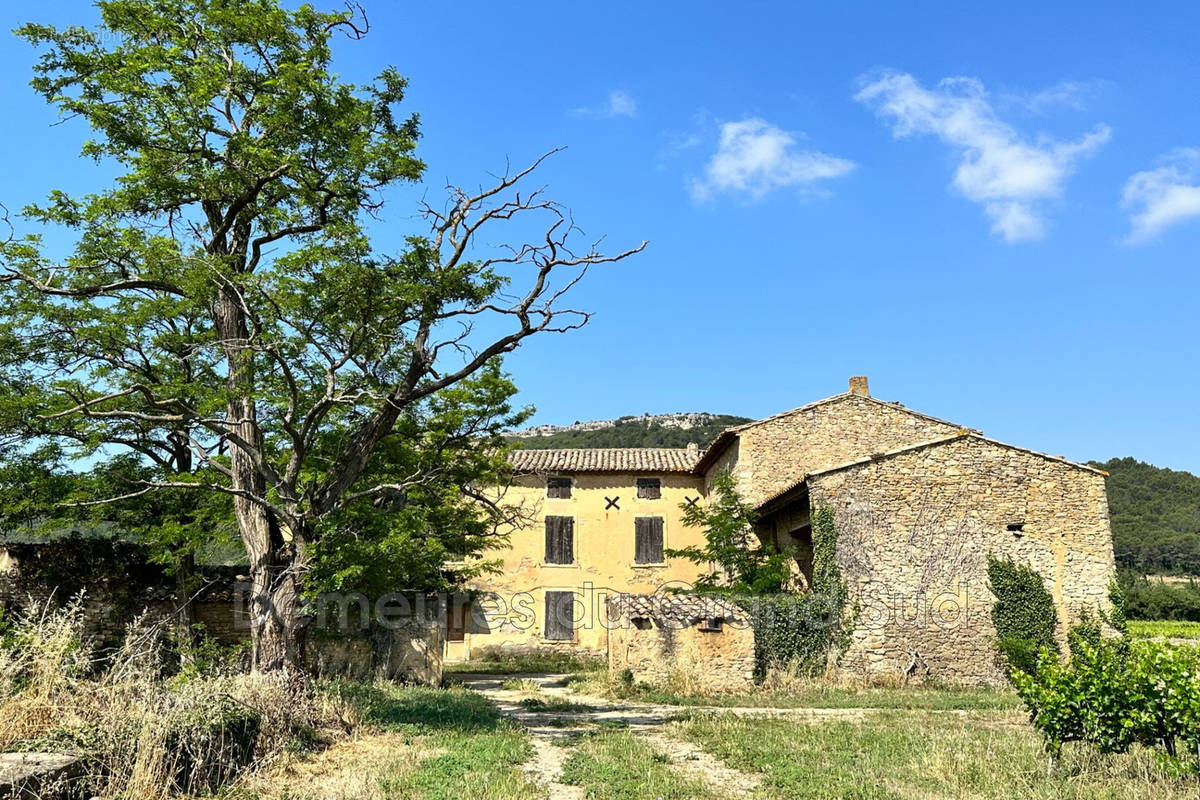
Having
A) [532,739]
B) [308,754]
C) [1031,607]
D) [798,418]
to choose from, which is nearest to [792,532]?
[798,418]

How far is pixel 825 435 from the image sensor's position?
2248 centimetres

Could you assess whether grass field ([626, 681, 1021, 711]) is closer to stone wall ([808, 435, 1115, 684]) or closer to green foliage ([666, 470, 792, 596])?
stone wall ([808, 435, 1115, 684])

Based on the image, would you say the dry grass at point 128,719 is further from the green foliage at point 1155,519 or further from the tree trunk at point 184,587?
the green foliage at point 1155,519

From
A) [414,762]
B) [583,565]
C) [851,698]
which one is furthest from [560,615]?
[414,762]

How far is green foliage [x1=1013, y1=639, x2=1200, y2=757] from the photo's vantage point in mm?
6277

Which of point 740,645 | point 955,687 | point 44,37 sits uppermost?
point 44,37

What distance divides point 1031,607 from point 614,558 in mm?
12805

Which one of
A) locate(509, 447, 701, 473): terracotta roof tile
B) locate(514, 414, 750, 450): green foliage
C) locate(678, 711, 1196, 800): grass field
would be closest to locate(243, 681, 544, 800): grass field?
locate(678, 711, 1196, 800): grass field

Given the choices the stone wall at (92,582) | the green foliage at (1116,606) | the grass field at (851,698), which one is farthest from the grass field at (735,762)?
the stone wall at (92,582)

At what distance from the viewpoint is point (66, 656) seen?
709 centimetres

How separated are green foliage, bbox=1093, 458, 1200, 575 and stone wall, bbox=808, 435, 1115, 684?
98.8 feet

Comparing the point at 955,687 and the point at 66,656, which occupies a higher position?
the point at 66,656

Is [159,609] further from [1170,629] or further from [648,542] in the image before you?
[1170,629]

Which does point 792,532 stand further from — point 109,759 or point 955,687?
point 109,759
